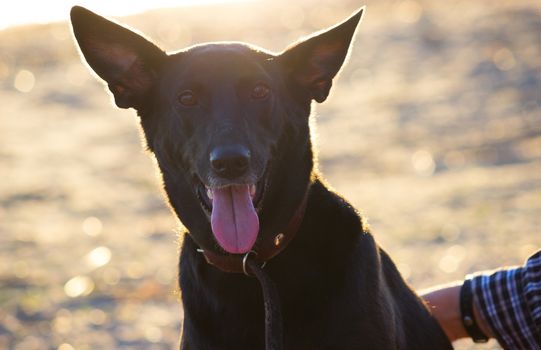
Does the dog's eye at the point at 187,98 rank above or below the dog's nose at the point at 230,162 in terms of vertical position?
above

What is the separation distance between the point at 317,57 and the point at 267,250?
2.70ft

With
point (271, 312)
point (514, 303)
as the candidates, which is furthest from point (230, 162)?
point (514, 303)

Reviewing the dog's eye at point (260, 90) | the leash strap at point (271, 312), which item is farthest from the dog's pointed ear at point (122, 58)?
the leash strap at point (271, 312)

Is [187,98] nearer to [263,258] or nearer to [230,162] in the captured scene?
[230,162]

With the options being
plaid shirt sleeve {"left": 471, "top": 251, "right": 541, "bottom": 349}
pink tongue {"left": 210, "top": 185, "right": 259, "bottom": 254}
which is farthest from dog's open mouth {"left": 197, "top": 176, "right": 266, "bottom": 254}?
plaid shirt sleeve {"left": 471, "top": 251, "right": 541, "bottom": 349}

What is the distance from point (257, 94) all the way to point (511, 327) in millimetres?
1673

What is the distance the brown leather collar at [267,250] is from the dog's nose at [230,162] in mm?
294

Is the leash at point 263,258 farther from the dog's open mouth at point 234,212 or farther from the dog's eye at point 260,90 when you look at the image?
the dog's eye at point 260,90

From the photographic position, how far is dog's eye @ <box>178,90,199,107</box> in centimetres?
409

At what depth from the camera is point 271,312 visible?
12.3ft

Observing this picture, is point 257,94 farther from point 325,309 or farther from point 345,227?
point 325,309

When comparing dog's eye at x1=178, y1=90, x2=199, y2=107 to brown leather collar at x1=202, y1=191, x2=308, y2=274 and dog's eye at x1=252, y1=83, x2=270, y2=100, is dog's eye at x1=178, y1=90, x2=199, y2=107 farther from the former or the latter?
brown leather collar at x1=202, y1=191, x2=308, y2=274

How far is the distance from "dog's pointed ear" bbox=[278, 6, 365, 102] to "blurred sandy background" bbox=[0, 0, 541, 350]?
2.72ft

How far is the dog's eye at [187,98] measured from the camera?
4.09 m
